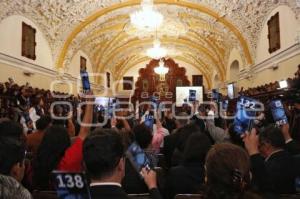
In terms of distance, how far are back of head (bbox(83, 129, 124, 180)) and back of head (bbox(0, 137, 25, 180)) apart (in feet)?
1.62

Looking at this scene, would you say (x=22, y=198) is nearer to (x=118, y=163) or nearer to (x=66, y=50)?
(x=118, y=163)

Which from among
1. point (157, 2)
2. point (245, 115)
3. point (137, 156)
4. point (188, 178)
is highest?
point (157, 2)

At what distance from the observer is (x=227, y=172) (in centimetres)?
176

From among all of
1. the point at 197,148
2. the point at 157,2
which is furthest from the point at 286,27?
the point at 197,148

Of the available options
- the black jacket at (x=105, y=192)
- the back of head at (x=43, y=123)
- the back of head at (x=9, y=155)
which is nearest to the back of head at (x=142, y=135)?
the back of head at (x=43, y=123)

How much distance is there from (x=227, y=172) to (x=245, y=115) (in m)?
1.27

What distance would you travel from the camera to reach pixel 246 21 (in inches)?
587

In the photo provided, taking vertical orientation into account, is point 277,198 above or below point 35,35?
below

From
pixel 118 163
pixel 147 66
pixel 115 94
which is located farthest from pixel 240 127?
pixel 147 66

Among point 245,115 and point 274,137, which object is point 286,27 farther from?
point 245,115

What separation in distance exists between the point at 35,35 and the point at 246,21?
8383 mm

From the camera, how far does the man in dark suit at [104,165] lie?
212 cm

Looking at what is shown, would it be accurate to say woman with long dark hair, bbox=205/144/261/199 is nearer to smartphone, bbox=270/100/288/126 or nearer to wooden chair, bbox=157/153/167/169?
smartphone, bbox=270/100/288/126

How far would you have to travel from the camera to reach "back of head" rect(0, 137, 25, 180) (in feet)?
7.49
